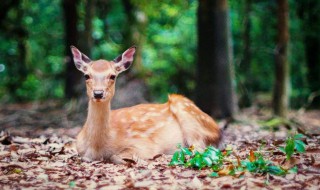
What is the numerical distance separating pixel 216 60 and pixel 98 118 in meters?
4.44

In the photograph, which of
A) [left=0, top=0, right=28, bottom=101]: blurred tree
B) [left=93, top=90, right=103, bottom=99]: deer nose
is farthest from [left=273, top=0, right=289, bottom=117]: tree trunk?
[left=93, top=90, right=103, bottom=99]: deer nose

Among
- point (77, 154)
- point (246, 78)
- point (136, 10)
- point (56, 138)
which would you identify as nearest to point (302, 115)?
point (246, 78)

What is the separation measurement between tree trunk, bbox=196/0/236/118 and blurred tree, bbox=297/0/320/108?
5356 millimetres

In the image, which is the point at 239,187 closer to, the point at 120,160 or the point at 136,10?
the point at 120,160

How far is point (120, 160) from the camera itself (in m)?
5.69

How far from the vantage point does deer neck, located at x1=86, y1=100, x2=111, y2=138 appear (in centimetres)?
587

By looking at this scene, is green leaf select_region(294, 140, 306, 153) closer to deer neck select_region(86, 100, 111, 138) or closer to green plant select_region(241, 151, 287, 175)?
green plant select_region(241, 151, 287, 175)

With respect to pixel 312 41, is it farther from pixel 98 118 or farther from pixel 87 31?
pixel 98 118

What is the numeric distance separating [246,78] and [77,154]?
1091 centimetres

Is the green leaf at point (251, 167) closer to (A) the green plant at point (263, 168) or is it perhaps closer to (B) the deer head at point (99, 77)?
(A) the green plant at point (263, 168)

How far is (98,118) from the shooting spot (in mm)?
5895

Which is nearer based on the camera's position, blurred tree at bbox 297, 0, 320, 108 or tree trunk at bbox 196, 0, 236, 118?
tree trunk at bbox 196, 0, 236, 118

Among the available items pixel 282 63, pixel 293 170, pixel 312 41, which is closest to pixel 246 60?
pixel 312 41

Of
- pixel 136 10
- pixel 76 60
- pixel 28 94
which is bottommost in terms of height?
pixel 28 94
